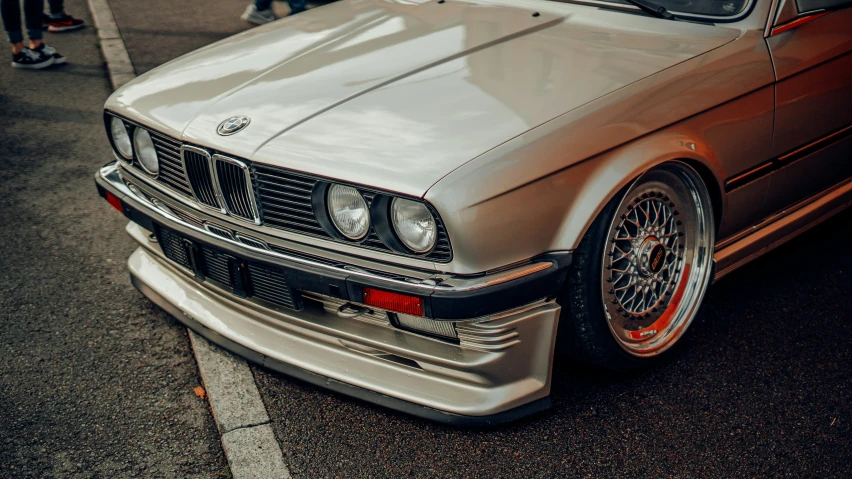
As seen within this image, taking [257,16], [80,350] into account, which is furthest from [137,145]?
[257,16]

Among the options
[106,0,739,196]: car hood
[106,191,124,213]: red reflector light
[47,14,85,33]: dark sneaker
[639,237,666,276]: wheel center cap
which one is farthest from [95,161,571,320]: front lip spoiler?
[47,14,85,33]: dark sneaker

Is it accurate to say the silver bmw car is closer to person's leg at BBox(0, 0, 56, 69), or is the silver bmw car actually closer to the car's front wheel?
the car's front wheel

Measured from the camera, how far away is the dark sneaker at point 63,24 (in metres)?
7.16

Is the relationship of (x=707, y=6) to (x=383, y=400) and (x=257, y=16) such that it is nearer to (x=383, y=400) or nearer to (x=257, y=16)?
(x=383, y=400)

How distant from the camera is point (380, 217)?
6.89ft

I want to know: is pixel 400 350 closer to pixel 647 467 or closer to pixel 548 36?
pixel 647 467

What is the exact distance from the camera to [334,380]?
2.39m

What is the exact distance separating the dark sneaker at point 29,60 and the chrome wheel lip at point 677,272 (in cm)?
535

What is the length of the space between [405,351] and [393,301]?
225mm

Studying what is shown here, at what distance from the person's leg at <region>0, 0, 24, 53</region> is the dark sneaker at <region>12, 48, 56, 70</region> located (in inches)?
1.7

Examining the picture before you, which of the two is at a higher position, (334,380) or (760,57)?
(760,57)

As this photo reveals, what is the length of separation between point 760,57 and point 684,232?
618 millimetres

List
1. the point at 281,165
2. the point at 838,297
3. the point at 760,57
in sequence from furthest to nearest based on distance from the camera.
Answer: the point at 838,297, the point at 760,57, the point at 281,165

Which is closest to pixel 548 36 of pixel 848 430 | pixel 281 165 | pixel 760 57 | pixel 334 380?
pixel 760 57
